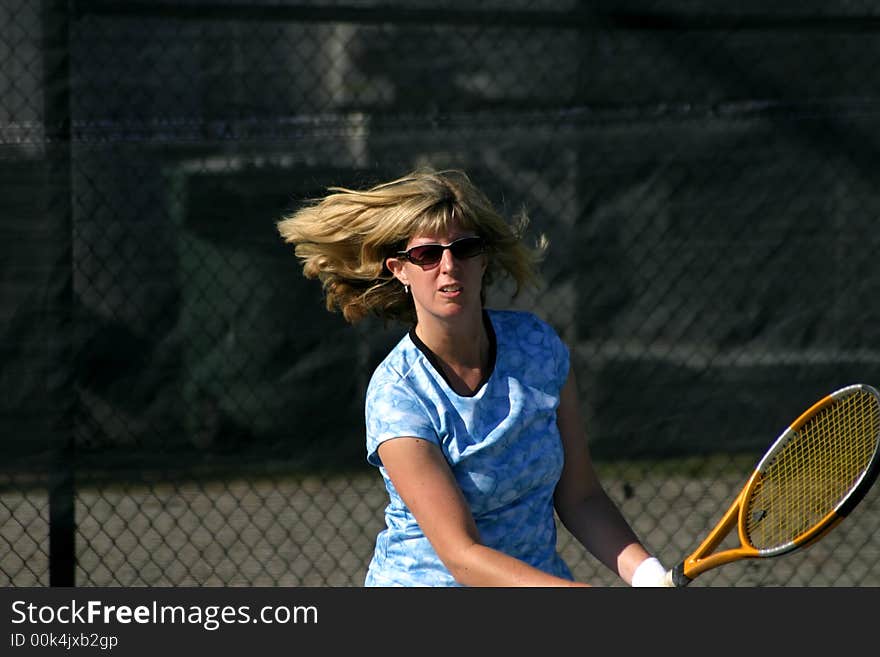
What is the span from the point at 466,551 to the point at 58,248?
2.12 metres

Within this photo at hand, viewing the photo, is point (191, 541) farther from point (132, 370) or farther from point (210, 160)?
point (210, 160)

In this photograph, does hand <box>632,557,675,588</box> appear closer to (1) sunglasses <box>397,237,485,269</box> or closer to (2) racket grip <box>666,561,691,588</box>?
(2) racket grip <box>666,561,691,588</box>

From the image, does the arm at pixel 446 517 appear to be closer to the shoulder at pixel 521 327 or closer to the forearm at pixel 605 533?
the forearm at pixel 605 533

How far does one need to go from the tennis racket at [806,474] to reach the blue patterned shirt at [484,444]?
0.29 metres

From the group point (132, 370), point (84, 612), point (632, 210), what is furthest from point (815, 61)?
point (84, 612)

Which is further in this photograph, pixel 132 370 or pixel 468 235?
pixel 132 370

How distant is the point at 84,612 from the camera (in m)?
3.15

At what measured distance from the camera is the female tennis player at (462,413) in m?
2.39

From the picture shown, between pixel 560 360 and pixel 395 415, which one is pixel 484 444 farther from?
pixel 560 360

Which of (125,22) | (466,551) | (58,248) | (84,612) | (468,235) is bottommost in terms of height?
(466,551)

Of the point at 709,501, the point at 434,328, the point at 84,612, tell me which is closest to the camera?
the point at 434,328

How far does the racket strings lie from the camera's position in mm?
2516

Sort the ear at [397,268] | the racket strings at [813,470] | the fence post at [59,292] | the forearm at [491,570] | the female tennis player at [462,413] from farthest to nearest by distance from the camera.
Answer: the fence post at [59,292] < the ear at [397,268] < the racket strings at [813,470] < the female tennis player at [462,413] < the forearm at [491,570]

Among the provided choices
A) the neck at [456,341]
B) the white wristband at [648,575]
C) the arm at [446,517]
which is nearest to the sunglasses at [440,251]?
the neck at [456,341]
